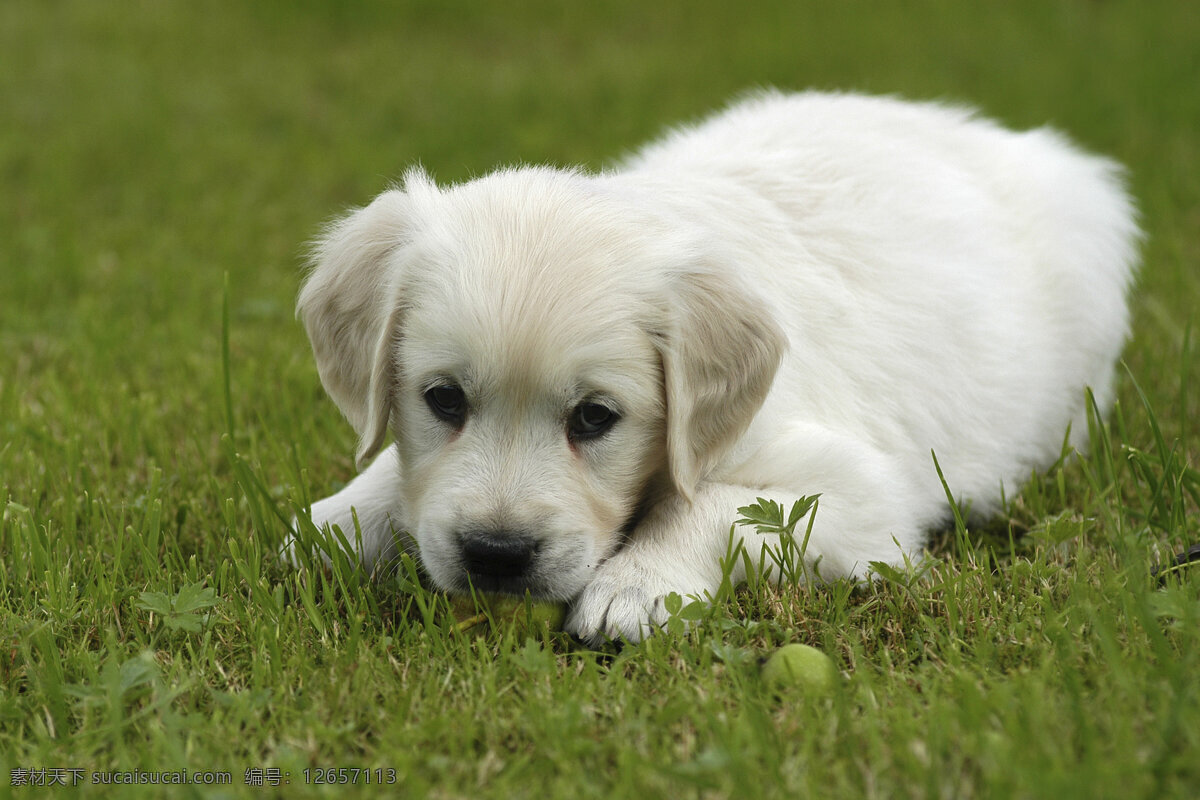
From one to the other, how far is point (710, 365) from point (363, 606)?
1.13 meters

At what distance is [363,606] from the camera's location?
309 cm

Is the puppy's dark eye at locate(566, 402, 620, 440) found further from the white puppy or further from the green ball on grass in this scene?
the green ball on grass

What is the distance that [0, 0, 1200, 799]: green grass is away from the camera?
2.31 metres

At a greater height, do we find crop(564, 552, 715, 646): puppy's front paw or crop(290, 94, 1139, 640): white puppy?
crop(290, 94, 1139, 640): white puppy

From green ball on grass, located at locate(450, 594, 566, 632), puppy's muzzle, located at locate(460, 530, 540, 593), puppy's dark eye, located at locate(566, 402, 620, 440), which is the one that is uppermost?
puppy's dark eye, located at locate(566, 402, 620, 440)

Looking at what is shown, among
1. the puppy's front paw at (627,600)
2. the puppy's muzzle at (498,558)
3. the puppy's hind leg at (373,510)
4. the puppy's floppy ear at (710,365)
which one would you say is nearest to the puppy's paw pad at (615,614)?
the puppy's front paw at (627,600)

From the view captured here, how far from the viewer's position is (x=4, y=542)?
353 centimetres

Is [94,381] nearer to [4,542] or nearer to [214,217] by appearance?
[4,542]

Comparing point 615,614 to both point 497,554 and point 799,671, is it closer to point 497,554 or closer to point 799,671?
point 497,554

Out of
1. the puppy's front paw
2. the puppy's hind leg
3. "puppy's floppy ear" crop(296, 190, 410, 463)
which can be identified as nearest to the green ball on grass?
the puppy's front paw

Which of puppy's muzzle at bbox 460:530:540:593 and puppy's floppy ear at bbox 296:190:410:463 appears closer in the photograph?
puppy's muzzle at bbox 460:530:540:593

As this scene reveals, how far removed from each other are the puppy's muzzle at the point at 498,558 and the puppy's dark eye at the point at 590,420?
34cm

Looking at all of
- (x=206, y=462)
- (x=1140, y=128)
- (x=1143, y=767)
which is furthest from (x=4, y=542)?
(x=1140, y=128)

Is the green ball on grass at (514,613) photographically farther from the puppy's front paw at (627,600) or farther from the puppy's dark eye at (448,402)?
the puppy's dark eye at (448,402)
